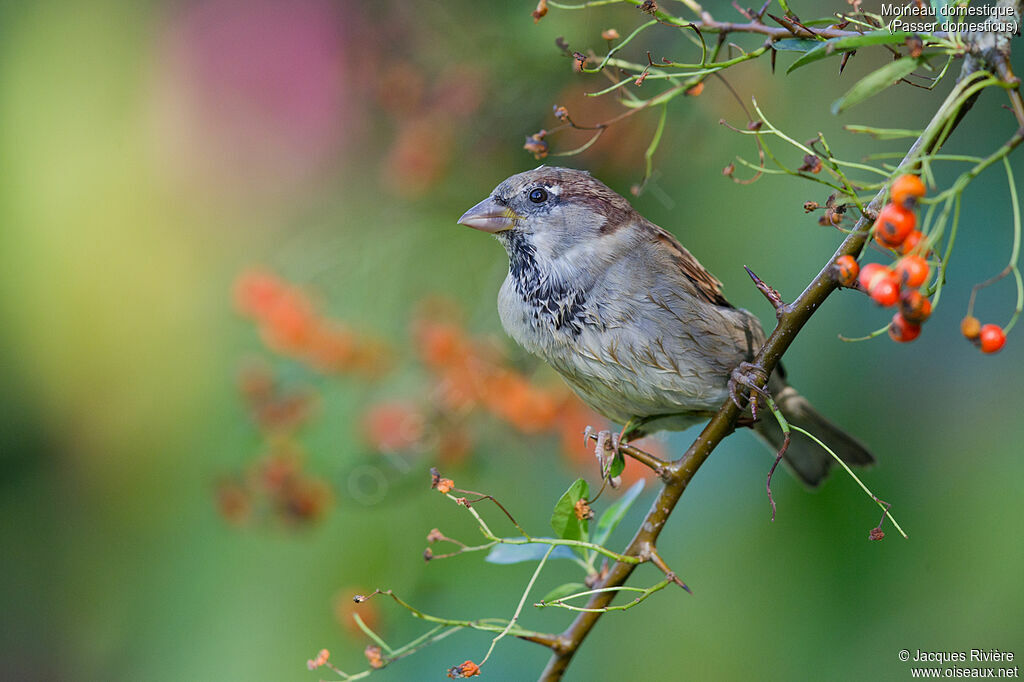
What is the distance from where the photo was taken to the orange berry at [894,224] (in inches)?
42.4

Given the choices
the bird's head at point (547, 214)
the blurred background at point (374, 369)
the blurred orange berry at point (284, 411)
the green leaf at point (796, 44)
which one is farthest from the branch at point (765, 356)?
the blurred orange berry at point (284, 411)

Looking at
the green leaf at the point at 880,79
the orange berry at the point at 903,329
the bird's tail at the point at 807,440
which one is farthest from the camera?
the bird's tail at the point at 807,440

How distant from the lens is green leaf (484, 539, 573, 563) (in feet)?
5.28

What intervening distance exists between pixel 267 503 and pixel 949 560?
85.6 inches

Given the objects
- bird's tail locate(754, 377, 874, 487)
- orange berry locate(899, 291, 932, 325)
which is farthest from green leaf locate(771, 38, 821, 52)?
bird's tail locate(754, 377, 874, 487)

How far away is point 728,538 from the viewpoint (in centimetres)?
322

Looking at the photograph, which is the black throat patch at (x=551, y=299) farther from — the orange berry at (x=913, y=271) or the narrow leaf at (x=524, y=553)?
the orange berry at (x=913, y=271)

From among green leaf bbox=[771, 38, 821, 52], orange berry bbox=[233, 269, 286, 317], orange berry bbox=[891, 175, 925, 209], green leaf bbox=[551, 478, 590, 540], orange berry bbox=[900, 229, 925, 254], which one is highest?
green leaf bbox=[771, 38, 821, 52]

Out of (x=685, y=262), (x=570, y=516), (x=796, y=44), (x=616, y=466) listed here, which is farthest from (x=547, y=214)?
Answer: (x=796, y=44)

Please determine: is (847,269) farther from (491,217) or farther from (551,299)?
(491,217)

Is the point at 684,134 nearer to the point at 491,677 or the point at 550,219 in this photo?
the point at 550,219

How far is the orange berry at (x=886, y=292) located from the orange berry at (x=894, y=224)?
0.17 feet

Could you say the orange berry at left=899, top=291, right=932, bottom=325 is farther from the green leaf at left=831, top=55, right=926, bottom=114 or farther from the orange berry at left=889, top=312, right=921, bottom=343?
the green leaf at left=831, top=55, right=926, bottom=114

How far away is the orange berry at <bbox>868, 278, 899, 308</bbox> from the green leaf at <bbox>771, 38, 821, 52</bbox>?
0.32 meters
